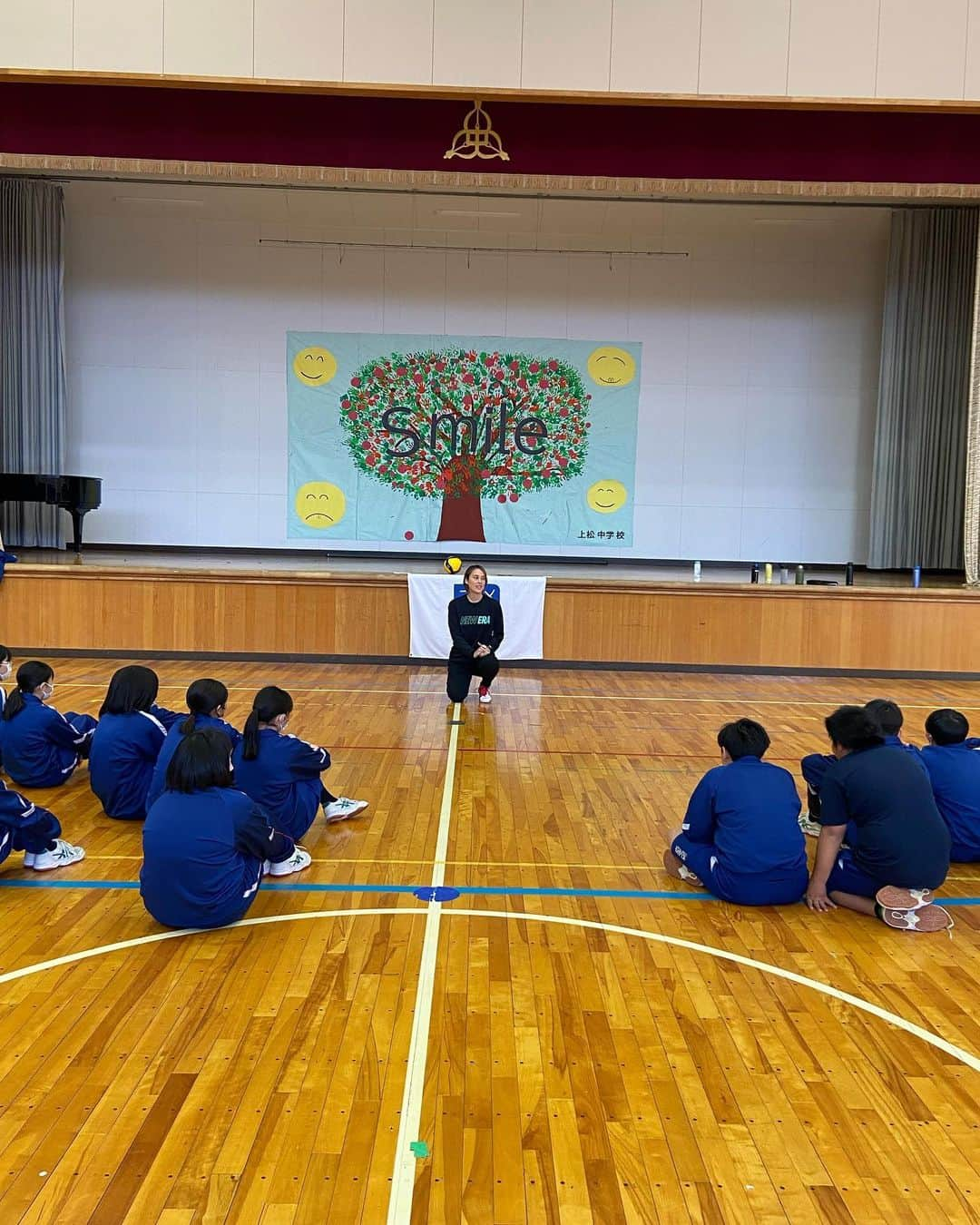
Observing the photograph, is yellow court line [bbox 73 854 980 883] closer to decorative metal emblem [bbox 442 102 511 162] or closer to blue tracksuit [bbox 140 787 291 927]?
blue tracksuit [bbox 140 787 291 927]

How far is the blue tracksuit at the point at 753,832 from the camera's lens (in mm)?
3525

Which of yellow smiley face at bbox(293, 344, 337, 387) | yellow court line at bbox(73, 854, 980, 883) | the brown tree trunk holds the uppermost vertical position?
yellow smiley face at bbox(293, 344, 337, 387)

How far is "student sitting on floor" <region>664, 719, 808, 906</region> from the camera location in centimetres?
353

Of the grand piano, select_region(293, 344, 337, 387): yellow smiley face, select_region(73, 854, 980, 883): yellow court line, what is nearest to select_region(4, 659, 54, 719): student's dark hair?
select_region(73, 854, 980, 883): yellow court line

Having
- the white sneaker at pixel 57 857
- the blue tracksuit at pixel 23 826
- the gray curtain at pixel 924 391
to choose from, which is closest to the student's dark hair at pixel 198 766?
the blue tracksuit at pixel 23 826

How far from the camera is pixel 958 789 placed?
4.09m

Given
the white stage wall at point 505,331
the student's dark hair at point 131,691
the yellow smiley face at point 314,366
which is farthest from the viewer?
the yellow smiley face at point 314,366

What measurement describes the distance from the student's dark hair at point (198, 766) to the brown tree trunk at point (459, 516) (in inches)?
391

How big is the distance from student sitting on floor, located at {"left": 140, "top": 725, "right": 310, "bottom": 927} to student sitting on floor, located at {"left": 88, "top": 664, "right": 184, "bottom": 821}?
1185mm

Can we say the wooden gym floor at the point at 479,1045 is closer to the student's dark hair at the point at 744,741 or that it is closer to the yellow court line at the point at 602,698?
the student's dark hair at the point at 744,741

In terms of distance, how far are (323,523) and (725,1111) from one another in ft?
37.0

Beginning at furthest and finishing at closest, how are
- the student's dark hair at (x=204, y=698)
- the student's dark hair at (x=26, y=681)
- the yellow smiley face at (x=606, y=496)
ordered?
the yellow smiley face at (x=606, y=496)
the student's dark hair at (x=26, y=681)
the student's dark hair at (x=204, y=698)

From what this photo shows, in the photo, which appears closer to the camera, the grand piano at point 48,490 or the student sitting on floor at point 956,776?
the student sitting on floor at point 956,776

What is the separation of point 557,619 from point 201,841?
6.26 metres
